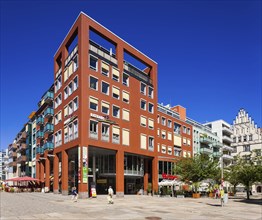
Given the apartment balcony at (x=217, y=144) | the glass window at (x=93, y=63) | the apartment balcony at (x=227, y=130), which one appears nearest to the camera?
the glass window at (x=93, y=63)

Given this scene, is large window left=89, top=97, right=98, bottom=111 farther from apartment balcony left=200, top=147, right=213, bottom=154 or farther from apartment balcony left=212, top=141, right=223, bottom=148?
apartment balcony left=212, top=141, right=223, bottom=148

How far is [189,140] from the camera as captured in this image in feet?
255

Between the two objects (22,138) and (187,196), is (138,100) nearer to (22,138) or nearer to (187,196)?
(187,196)

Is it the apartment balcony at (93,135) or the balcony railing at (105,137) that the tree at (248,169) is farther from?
the apartment balcony at (93,135)

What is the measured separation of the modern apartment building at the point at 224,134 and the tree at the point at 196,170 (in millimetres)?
47869

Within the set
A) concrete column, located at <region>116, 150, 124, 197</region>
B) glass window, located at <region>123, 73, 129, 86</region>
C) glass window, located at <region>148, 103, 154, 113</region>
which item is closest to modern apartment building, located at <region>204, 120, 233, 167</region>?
glass window, located at <region>148, 103, 154, 113</region>

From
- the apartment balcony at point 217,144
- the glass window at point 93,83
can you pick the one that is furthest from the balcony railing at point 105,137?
the apartment balcony at point 217,144

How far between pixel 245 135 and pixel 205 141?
53.1ft

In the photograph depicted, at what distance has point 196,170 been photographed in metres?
46.2

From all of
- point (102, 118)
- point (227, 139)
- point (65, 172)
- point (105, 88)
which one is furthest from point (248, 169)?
point (227, 139)

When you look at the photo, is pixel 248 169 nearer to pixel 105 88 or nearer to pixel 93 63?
pixel 105 88

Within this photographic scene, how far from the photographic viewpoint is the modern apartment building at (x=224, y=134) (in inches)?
3706

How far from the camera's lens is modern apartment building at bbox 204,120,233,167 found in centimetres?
9412

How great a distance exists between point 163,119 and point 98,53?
2667 centimetres
